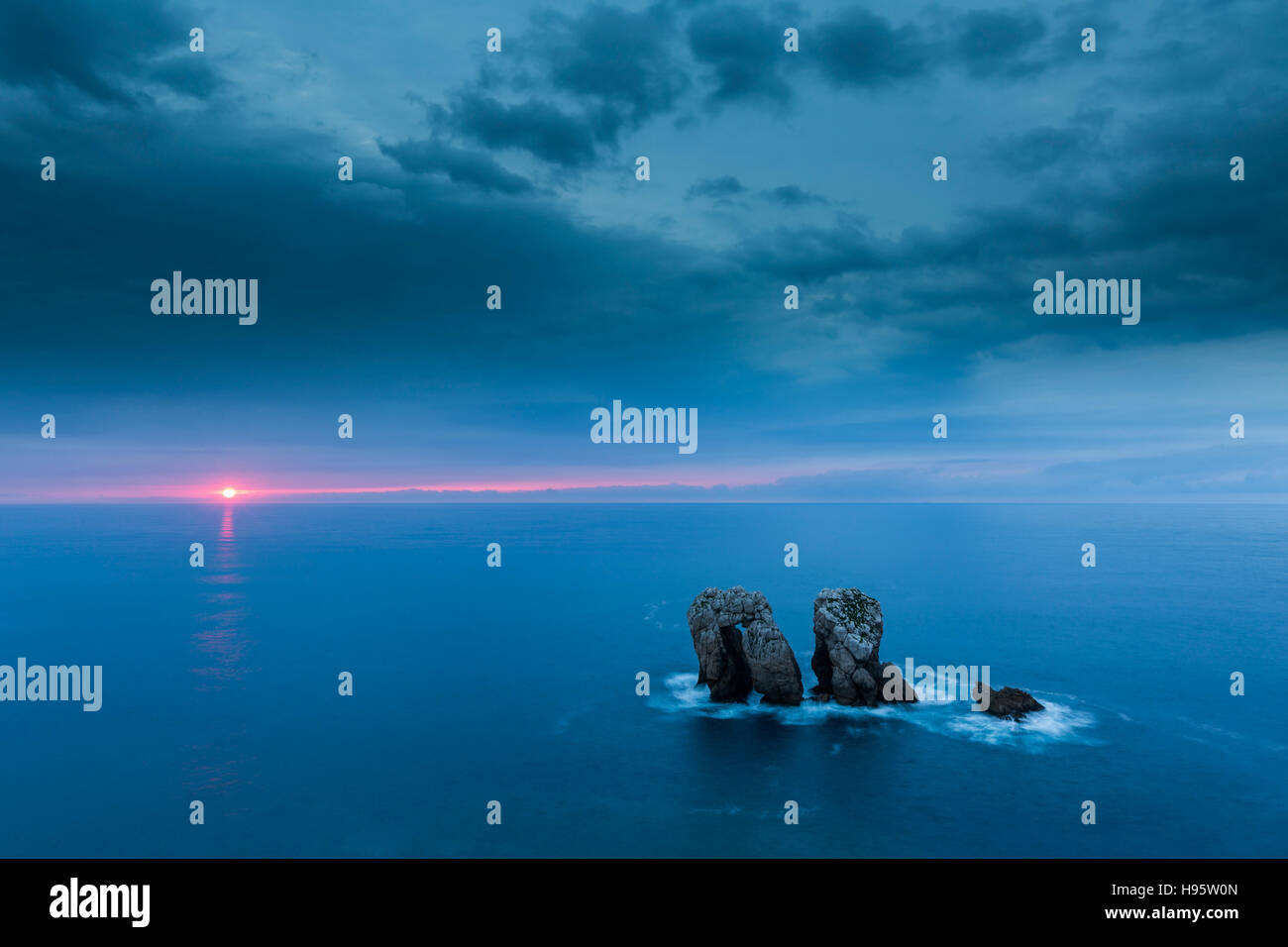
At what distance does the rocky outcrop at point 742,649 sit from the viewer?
7188cm

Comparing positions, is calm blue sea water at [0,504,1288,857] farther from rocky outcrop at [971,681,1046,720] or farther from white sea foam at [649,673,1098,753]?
rocky outcrop at [971,681,1046,720]

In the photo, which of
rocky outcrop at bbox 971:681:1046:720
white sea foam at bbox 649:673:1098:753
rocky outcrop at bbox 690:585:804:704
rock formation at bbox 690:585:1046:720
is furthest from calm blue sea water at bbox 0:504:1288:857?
rocky outcrop at bbox 690:585:804:704

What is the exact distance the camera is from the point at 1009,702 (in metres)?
71.9

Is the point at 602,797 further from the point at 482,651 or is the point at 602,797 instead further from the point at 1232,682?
the point at 1232,682

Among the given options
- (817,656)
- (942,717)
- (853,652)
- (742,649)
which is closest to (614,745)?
(742,649)

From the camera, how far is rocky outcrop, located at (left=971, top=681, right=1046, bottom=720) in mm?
70662

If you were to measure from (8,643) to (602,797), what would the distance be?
408ft

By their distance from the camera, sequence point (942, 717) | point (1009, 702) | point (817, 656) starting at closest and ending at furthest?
point (942, 717), point (1009, 702), point (817, 656)

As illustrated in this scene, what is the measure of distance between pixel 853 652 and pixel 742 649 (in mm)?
12153

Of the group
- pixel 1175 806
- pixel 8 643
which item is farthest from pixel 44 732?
pixel 1175 806

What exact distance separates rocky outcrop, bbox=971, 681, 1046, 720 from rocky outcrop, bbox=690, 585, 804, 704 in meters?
20.8

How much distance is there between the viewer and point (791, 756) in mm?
59312

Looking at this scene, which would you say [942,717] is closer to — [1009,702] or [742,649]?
[1009,702]

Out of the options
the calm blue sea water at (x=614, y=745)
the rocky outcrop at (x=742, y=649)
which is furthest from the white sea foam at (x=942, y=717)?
the rocky outcrop at (x=742, y=649)
